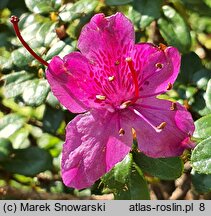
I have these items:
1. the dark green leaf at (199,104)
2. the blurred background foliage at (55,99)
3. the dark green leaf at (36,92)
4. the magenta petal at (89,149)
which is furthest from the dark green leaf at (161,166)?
the dark green leaf at (36,92)

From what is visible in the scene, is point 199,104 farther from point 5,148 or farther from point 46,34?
point 5,148

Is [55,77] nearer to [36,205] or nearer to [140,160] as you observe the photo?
[140,160]

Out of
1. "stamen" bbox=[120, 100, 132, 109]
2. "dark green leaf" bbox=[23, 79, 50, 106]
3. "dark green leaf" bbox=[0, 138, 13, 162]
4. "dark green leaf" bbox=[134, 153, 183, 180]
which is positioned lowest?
"dark green leaf" bbox=[0, 138, 13, 162]

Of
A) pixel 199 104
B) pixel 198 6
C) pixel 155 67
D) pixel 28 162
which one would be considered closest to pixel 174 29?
pixel 198 6

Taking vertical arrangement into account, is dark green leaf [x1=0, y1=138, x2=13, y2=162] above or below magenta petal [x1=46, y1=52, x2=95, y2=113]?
below

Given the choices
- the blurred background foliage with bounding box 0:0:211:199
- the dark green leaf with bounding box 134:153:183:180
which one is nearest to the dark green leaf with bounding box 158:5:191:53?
the blurred background foliage with bounding box 0:0:211:199

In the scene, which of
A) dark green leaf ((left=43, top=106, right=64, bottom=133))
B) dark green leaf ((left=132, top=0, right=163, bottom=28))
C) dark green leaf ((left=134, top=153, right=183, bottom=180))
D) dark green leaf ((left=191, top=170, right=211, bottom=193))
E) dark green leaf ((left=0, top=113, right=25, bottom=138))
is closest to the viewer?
dark green leaf ((left=134, top=153, right=183, bottom=180))

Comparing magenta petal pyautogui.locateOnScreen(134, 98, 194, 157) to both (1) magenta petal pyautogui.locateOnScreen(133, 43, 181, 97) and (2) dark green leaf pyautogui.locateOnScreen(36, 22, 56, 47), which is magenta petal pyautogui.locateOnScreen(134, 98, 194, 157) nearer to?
(1) magenta petal pyautogui.locateOnScreen(133, 43, 181, 97)
